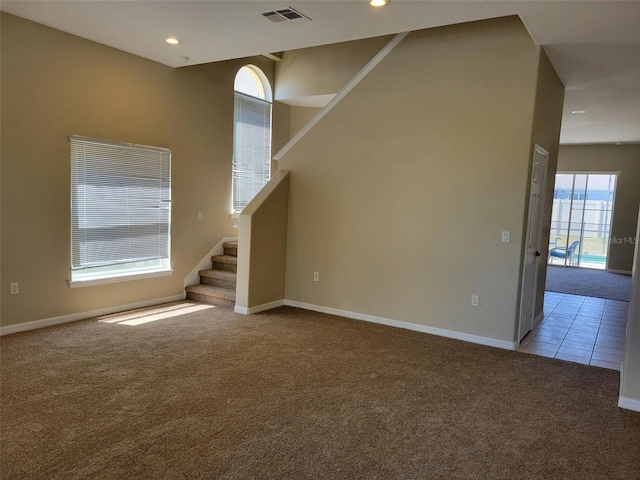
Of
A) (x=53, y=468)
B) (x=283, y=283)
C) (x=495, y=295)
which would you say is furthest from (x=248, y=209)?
(x=53, y=468)

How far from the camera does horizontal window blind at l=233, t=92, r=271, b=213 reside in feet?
21.5

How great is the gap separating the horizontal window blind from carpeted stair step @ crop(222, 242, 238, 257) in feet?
1.87

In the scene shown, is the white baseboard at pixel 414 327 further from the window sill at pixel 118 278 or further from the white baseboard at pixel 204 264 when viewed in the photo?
the window sill at pixel 118 278

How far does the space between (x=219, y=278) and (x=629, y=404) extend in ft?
14.5

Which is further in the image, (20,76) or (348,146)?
(348,146)

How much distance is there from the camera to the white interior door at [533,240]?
169 inches

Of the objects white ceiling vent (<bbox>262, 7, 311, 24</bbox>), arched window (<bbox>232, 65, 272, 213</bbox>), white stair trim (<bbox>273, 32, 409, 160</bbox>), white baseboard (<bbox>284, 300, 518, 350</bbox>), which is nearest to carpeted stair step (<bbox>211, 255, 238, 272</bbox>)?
arched window (<bbox>232, 65, 272, 213</bbox>)

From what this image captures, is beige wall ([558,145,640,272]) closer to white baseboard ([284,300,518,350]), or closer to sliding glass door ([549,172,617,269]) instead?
sliding glass door ([549,172,617,269])

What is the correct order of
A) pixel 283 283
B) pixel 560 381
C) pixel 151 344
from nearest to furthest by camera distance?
pixel 560 381, pixel 151 344, pixel 283 283

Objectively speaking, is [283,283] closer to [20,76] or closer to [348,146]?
[348,146]

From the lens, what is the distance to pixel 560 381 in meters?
3.50

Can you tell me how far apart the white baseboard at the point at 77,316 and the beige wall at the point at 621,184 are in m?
9.15

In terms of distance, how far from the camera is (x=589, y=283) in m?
8.15

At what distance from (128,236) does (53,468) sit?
3284 mm
